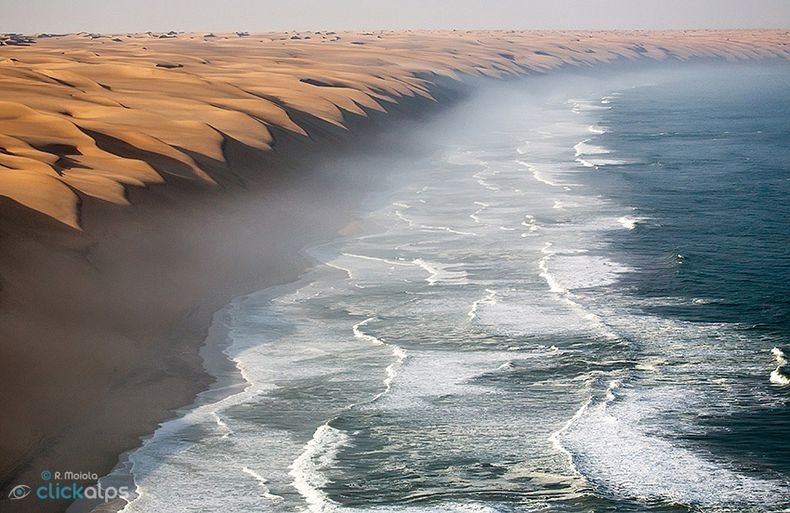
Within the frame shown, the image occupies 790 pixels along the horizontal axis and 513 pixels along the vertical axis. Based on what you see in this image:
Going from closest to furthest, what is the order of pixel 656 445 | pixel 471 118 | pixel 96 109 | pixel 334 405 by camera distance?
pixel 656 445, pixel 334 405, pixel 96 109, pixel 471 118

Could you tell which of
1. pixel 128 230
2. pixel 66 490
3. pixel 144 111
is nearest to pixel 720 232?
pixel 128 230

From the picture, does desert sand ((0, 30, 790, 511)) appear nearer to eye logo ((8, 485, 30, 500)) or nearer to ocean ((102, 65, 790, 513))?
eye logo ((8, 485, 30, 500))

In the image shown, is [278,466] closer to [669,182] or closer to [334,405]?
[334,405]

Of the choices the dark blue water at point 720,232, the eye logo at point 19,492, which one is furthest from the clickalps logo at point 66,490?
the dark blue water at point 720,232

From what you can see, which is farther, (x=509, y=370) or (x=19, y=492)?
(x=509, y=370)

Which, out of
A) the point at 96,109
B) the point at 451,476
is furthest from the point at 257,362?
the point at 96,109

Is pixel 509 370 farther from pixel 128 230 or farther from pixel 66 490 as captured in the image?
pixel 128 230
